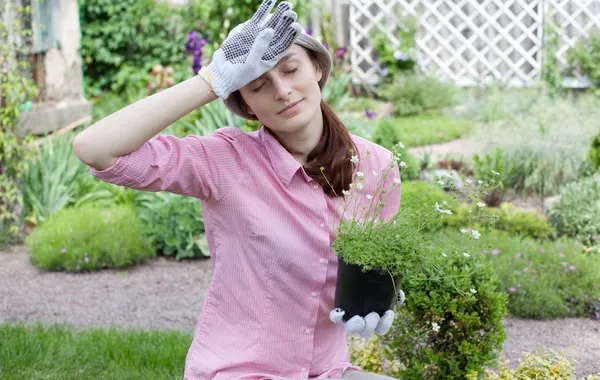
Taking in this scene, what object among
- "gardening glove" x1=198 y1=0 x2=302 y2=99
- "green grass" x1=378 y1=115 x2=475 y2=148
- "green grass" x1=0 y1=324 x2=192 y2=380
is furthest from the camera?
"green grass" x1=378 y1=115 x2=475 y2=148

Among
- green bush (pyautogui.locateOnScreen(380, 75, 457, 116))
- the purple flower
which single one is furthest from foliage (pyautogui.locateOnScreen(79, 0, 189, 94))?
Answer: green bush (pyautogui.locateOnScreen(380, 75, 457, 116))

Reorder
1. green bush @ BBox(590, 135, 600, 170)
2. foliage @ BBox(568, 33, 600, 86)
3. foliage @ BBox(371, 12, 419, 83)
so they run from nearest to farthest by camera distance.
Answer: green bush @ BBox(590, 135, 600, 170) < foliage @ BBox(568, 33, 600, 86) < foliage @ BBox(371, 12, 419, 83)

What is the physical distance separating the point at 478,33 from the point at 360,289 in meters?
8.73

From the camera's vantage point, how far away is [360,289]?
1841 mm

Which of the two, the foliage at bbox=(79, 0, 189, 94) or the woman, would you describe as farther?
the foliage at bbox=(79, 0, 189, 94)

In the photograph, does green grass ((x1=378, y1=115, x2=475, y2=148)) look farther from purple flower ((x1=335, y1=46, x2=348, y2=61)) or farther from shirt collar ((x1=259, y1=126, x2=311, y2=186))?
shirt collar ((x1=259, y1=126, x2=311, y2=186))

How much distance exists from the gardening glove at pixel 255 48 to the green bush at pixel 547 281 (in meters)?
2.19

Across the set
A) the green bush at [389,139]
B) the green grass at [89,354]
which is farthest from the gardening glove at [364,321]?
the green bush at [389,139]

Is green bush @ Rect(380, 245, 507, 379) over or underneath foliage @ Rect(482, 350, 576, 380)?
over

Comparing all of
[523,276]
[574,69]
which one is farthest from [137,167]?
[574,69]

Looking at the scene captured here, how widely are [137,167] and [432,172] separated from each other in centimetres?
459

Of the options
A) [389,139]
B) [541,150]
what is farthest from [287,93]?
[541,150]

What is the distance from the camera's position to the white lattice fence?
9.71 meters

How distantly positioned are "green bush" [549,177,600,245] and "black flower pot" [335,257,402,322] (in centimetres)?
344
